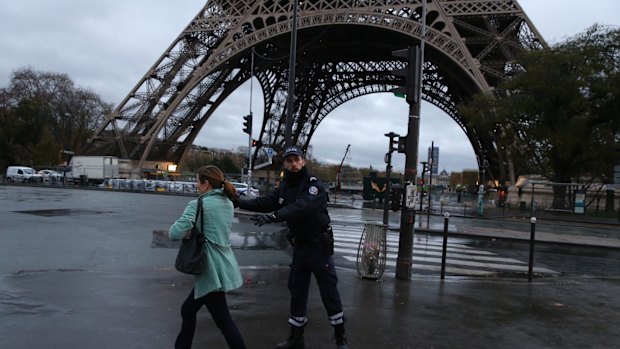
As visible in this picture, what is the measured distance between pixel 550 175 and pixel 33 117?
182 feet

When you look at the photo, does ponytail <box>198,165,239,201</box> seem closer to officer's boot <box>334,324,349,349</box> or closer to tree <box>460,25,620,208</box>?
officer's boot <box>334,324,349,349</box>

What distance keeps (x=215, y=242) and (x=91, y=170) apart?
48632 mm

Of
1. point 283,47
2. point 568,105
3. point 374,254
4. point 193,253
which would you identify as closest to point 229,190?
point 193,253

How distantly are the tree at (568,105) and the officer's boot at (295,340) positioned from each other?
90.9 ft

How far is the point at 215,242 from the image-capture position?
4.02 m

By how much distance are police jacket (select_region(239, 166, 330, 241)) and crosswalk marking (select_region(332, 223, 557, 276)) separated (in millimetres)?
5557

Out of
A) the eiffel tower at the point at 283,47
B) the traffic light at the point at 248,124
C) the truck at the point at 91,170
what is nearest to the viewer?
the traffic light at the point at 248,124

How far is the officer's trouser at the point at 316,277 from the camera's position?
4547 mm

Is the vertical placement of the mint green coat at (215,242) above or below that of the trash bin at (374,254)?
above

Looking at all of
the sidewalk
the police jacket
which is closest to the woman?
the police jacket

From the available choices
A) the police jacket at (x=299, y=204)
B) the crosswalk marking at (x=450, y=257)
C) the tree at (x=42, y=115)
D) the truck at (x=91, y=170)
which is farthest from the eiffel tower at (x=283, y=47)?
the police jacket at (x=299, y=204)

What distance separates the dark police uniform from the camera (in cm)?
449

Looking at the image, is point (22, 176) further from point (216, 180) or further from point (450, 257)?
point (216, 180)

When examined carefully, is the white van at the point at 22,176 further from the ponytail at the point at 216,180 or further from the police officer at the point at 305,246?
the ponytail at the point at 216,180
